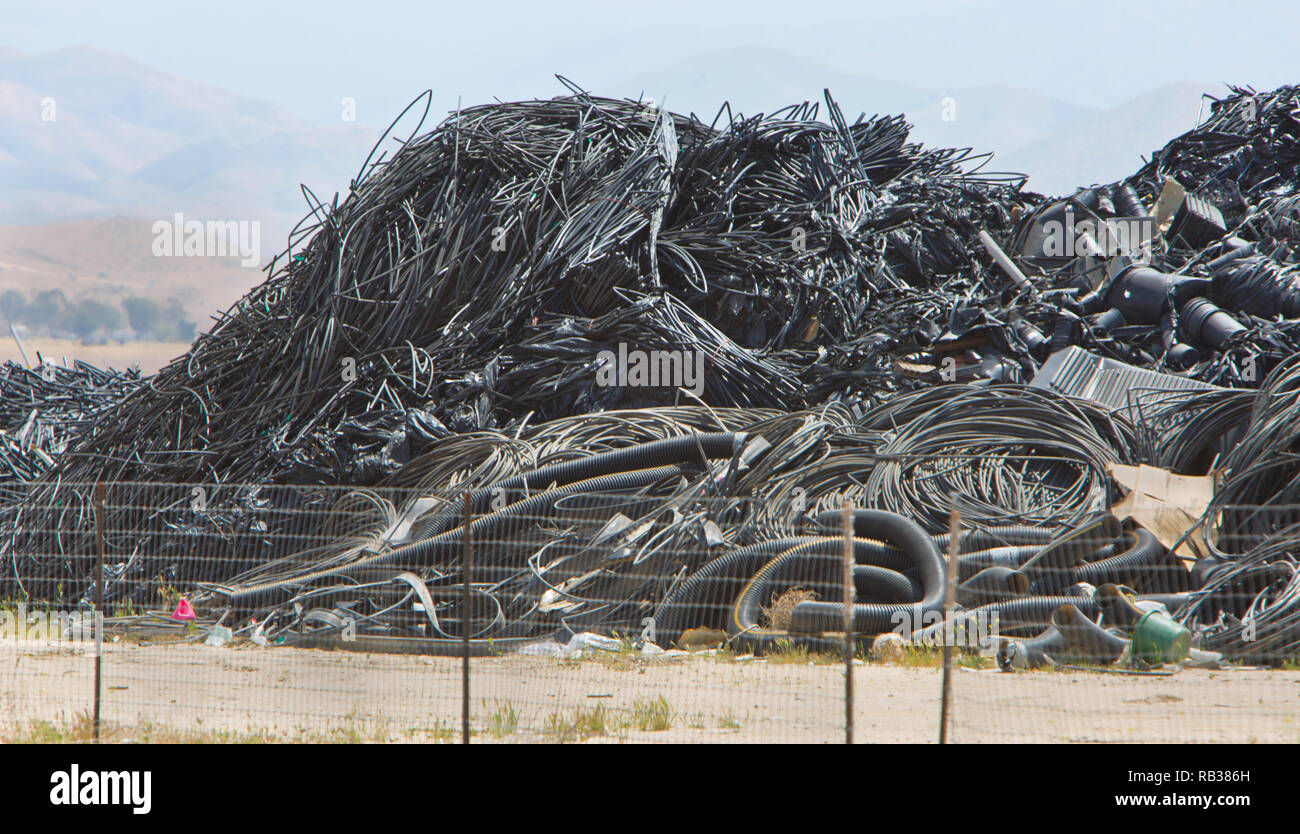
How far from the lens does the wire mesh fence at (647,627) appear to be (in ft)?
20.4

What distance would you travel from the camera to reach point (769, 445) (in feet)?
32.0

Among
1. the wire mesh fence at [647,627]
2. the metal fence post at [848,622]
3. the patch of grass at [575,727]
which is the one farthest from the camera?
the wire mesh fence at [647,627]

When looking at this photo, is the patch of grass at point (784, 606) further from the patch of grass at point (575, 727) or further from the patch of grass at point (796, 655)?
the patch of grass at point (575, 727)

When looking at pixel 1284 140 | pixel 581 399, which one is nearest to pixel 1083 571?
pixel 581 399

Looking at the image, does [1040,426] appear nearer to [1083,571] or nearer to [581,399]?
[1083,571]

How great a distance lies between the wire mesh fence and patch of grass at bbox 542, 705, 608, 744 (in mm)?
17

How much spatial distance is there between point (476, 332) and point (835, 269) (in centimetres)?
388

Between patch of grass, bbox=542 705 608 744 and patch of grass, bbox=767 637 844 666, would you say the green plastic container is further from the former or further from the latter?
patch of grass, bbox=542 705 608 744

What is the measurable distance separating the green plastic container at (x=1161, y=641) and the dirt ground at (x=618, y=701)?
143 millimetres

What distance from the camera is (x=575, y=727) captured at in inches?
236

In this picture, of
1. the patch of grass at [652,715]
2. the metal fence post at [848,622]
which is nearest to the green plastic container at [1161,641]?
the metal fence post at [848,622]

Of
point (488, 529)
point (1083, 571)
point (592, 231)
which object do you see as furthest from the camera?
point (592, 231)

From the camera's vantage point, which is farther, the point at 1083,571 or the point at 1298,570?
the point at 1083,571

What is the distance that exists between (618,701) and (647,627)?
1.71 m
